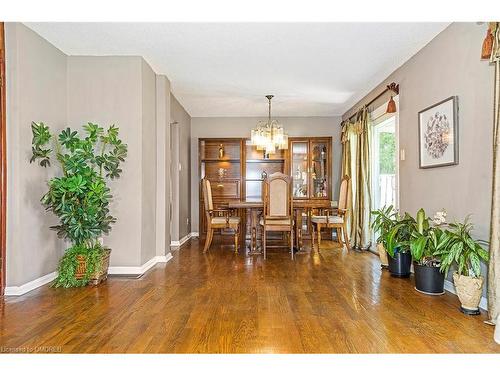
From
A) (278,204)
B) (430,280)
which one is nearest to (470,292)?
(430,280)

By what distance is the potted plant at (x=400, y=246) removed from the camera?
10.9ft

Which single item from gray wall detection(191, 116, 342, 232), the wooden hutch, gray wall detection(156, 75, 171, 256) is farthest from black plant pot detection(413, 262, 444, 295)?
gray wall detection(191, 116, 342, 232)

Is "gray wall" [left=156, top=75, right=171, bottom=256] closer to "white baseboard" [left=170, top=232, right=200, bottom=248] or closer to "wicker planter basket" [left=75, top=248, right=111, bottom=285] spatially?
"wicker planter basket" [left=75, top=248, right=111, bottom=285]

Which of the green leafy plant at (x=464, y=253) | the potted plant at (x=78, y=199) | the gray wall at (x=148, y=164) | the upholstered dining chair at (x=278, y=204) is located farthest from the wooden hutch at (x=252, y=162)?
the green leafy plant at (x=464, y=253)

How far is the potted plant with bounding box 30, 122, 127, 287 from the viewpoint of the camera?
3.05 meters

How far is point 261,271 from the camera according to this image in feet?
12.6

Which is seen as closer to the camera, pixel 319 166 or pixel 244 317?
pixel 244 317

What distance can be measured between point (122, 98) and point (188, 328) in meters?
2.66

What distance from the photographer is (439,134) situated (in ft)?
10.6

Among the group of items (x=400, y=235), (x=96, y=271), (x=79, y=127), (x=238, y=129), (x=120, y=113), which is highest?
(x=238, y=129)

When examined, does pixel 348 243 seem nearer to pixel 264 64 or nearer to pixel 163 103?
pixel 264 64

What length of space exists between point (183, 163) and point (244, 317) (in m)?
4.19

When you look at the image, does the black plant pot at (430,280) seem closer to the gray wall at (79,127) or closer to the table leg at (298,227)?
the table leg at (298,227)

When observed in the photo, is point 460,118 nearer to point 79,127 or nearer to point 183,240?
point 79,127
